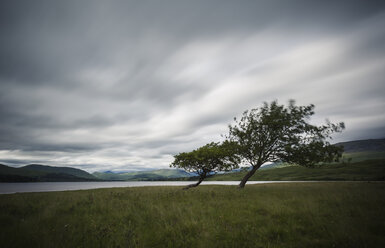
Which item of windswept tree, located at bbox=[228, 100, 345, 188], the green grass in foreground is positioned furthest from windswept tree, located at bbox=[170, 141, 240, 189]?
the green grass in foreground

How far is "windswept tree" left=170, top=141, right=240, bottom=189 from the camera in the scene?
24.2 metres

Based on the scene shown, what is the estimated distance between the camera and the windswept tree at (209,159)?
2424 centimetres

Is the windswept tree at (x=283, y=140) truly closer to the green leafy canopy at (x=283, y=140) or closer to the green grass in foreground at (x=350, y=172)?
the green leafy canopy at (x=283, y=140)

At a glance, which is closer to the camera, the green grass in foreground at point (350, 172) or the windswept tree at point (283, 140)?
the windswept tree at point (283, 140)

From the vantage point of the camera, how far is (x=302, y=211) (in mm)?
9109

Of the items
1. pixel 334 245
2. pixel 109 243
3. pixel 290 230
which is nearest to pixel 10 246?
pixel 109 243

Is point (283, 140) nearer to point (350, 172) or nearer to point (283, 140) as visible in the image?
point (283, 140)

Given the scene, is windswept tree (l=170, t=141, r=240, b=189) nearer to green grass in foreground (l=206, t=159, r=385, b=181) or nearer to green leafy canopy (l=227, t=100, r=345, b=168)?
green leafy canopy (l=227, t=100, r=345, b=168)

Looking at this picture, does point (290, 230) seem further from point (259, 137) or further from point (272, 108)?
point (272, 108)

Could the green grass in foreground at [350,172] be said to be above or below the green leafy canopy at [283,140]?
below

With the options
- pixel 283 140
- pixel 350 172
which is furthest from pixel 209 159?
pixel 350 172

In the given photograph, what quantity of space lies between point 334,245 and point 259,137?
19295 mm

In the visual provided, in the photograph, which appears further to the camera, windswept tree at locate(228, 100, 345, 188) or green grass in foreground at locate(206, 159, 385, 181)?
green grass in foreground at locate(206, 159, 385, 181)

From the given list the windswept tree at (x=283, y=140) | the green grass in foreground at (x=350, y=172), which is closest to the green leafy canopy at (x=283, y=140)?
the windswept tree at (x=283, y=140)
